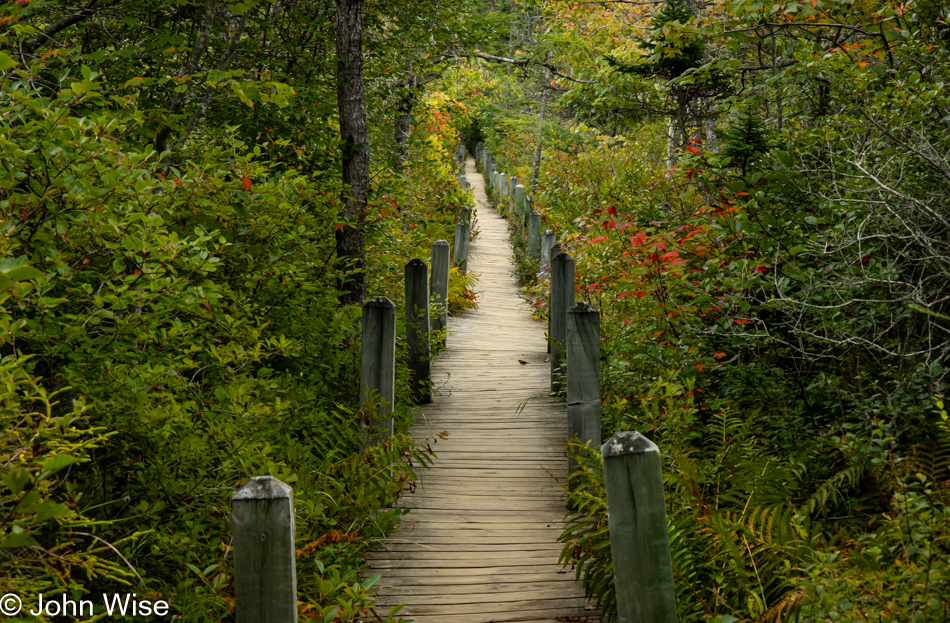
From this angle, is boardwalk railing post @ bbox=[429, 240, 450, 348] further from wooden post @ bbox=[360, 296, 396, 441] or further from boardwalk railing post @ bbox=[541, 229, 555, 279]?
wooden post @ bbox=[360, 296, 396, 441]

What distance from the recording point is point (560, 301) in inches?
268

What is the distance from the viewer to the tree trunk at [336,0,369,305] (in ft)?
19.6

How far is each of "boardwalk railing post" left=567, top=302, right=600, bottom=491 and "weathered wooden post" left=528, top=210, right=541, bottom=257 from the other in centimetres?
889

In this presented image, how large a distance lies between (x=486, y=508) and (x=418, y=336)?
232 centimetres

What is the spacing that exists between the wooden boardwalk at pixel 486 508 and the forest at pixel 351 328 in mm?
209

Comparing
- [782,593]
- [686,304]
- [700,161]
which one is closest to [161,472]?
[782,593]

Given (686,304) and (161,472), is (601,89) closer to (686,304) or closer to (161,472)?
(686,304)

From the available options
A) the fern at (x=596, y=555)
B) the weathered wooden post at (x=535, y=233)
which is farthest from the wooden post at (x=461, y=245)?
the fern at (x=596, y=555)

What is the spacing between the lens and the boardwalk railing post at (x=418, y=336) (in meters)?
6.77

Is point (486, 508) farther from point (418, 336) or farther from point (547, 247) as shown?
point (547, 247)

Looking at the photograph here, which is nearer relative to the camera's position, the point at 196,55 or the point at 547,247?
the point at 196,55

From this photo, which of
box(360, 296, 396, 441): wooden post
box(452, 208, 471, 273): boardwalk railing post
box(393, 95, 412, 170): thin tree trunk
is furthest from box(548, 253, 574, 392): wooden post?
box(452, 208, 471, 273): boardwalk railing post

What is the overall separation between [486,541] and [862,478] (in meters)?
2.32

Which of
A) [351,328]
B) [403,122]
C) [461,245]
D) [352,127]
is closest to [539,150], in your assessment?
[461,245]
